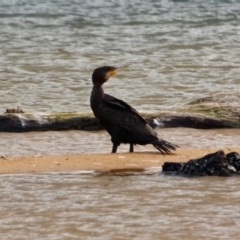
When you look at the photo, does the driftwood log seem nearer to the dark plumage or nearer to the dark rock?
the dark plumage

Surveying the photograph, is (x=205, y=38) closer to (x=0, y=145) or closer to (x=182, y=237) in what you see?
(x=0, y=145)

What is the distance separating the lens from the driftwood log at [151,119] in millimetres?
10805

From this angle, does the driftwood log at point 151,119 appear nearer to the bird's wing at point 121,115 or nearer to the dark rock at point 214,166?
the bird's wing at point 121,115

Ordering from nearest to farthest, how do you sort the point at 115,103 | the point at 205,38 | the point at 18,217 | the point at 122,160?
1. the point at 18,217
2. the point at 122,160
3. the point at 115,103
4. the point at 205,38

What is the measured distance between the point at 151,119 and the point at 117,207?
3.86 m

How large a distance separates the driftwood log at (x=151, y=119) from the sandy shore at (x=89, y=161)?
1.65 meters

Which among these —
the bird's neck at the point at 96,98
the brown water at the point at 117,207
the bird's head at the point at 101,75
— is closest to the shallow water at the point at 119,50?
the bird's head at the point at 101,75

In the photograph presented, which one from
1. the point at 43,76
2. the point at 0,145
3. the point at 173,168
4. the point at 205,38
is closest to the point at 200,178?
the point at 173,168

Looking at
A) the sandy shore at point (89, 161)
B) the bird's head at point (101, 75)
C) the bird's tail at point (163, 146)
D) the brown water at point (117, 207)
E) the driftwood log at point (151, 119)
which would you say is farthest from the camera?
the driftwood log at point (151, 119)

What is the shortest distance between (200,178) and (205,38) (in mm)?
12512

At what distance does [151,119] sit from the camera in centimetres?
1095

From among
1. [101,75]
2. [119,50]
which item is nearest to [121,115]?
[101,75]

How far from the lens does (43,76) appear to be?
52.0 ft

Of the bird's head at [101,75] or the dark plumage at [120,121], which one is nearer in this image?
the dark plumage at [120,121]
